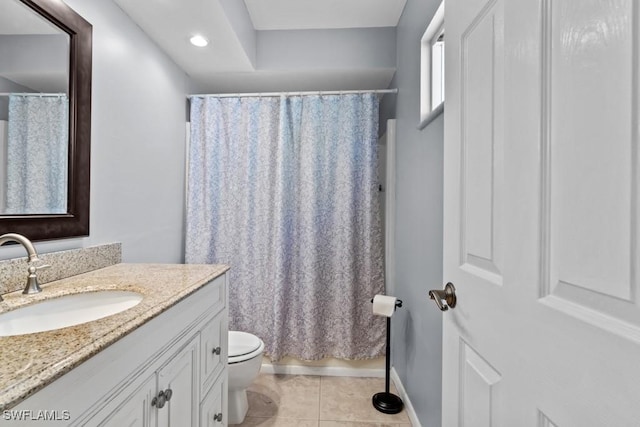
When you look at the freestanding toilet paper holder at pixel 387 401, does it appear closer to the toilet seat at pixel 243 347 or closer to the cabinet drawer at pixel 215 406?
the toilet seat at pixel 243 347

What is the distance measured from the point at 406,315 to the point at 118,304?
152 centimetres

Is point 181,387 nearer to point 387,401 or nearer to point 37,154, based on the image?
point 37,154

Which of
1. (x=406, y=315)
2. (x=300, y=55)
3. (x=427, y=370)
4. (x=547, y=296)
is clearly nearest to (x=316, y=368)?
(x=406, y=315)

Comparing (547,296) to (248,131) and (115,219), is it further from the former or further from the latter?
(248,131)

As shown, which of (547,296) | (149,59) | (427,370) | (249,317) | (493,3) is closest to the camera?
(547,296)

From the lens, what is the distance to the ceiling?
6.19ft

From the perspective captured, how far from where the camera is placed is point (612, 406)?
37 centimetres

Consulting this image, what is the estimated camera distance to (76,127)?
1300mm

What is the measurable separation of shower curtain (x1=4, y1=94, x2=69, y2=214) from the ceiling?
2.75 ft

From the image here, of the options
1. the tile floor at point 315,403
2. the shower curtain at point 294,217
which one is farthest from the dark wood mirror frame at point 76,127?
the tile floor at point 315,403

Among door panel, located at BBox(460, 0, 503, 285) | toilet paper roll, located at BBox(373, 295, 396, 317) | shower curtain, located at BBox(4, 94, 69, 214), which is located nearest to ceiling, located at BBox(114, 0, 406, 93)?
shower curtain, located at BBox(4, 94, 69, 214)

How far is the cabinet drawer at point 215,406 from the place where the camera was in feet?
3.85

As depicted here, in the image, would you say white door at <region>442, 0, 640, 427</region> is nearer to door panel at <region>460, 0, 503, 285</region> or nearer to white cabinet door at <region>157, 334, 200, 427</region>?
door panel at <region>460, 0, 503, 285</region>

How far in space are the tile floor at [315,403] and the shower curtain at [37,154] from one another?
1.50m
